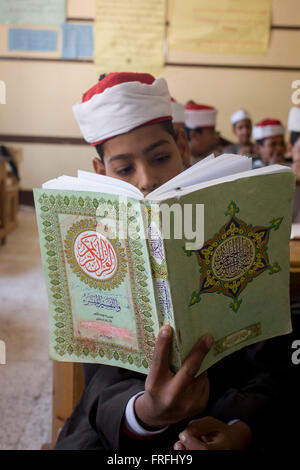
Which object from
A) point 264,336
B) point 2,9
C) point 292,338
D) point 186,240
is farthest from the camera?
point 2,9

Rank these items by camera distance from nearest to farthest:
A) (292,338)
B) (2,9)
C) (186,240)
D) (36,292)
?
(186,240) → (292,338) → (36,292) → (2,9)

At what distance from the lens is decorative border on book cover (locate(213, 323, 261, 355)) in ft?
2.27

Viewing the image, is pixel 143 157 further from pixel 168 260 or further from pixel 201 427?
pixel 201 427

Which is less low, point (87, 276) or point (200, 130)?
point (87, 276)

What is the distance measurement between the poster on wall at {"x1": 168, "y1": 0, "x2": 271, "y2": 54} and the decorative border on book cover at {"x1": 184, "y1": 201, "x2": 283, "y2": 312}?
4.52 metres

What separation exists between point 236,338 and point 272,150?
9.62ft

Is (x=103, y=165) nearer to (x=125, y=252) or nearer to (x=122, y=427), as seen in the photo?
(x=125, y=252)

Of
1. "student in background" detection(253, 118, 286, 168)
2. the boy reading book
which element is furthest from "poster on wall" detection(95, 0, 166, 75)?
the boy reading book

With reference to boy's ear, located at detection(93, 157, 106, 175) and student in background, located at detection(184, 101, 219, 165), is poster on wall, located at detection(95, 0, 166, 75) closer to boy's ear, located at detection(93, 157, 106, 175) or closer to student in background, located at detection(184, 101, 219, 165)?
student in background, located at detection(184, 101, 219, 165)

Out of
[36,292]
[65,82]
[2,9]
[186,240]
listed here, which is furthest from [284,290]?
[2,9]

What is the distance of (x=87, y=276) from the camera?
729 mm

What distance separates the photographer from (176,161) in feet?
3.23

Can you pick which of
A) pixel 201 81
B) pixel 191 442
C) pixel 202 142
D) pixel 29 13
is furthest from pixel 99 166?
pixel 29 13

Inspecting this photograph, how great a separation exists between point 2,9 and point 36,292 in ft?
11.2
